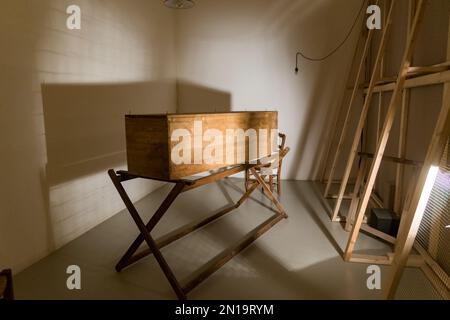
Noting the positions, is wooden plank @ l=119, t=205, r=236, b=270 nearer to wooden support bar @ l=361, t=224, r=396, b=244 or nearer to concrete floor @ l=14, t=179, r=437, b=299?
concrete floor @ l=14, t=179, r=437, b=299

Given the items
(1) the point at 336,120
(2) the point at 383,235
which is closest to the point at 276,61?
(1) the point at 336,120

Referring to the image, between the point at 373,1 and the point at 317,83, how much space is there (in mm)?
1283

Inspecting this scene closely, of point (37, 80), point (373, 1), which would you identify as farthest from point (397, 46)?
point (37, 80)

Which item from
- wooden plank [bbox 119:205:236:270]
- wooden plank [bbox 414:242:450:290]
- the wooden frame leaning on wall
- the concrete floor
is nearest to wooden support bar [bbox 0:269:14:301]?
the concrete floor

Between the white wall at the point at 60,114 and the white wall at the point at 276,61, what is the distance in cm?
145

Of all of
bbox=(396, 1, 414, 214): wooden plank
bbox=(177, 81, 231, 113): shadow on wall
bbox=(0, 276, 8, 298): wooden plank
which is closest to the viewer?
bbox=(0, 276, 8, 298): wooden plank

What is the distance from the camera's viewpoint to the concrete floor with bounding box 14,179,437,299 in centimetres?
189

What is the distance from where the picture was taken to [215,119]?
2176 millimetres

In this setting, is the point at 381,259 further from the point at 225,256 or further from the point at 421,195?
the point at 225,256

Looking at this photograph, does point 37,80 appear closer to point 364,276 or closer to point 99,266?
point 99,266

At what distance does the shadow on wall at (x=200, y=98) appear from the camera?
506 centimetres

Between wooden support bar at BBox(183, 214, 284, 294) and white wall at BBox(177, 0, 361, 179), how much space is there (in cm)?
232

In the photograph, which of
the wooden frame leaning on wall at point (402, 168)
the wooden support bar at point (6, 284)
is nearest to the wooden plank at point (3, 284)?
the wooden support bar at point (6, 284)

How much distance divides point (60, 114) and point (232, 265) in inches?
73.3
